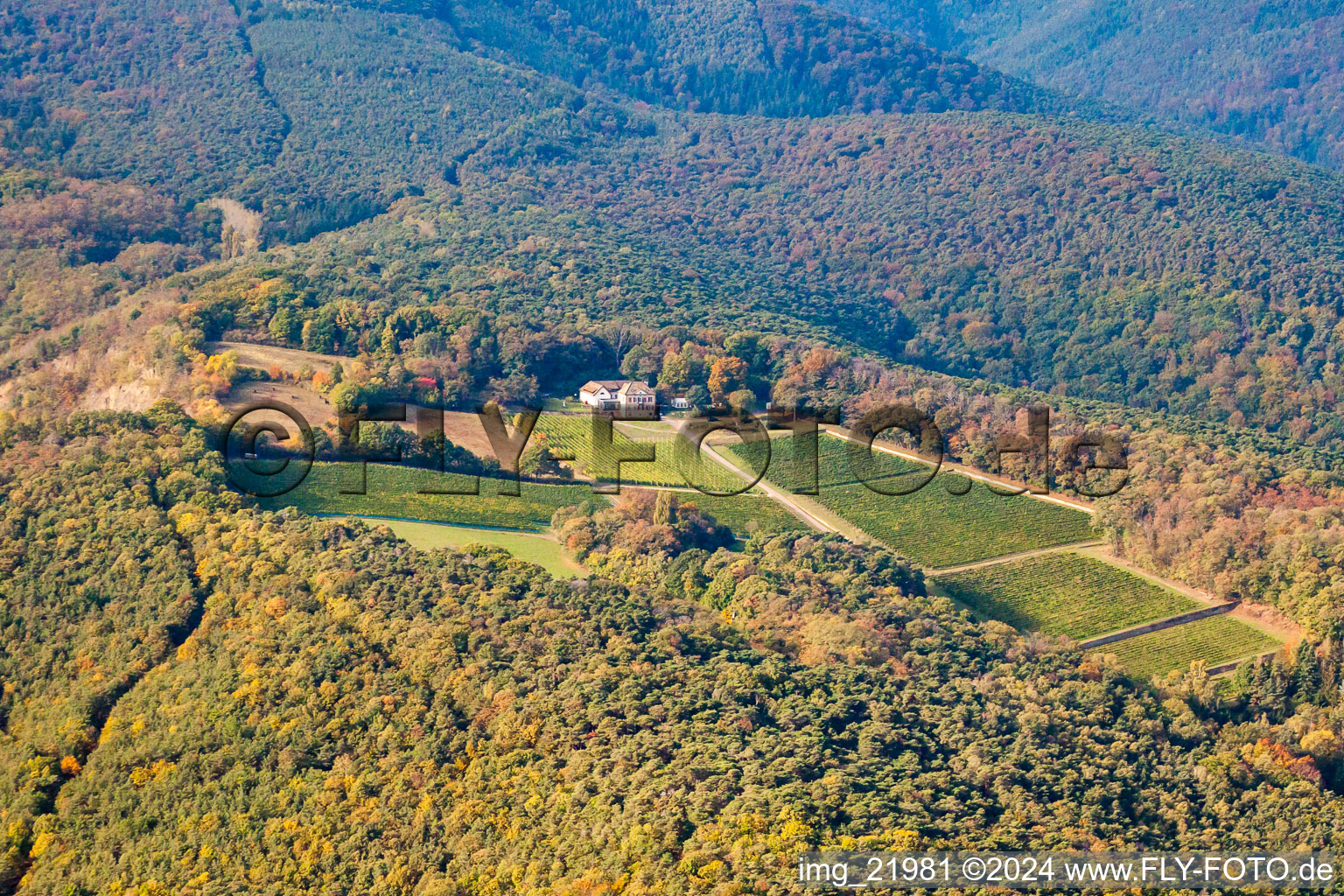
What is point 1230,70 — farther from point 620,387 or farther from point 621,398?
point 621,398

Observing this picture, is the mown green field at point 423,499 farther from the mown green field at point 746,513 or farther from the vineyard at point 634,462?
the mown green field at point 746,513

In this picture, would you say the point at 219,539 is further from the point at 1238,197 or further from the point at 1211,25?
the point at 1211,25

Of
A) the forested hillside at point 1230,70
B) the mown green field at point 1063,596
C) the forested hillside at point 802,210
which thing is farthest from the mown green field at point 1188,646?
the forested hillside at point 1230,70

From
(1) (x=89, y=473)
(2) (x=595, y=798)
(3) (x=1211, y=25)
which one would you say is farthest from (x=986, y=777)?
(3) (x=1211, y=25)

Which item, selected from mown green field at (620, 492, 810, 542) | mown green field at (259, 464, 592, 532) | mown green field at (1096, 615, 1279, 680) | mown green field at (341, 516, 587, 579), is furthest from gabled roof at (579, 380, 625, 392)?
mown green field at (1096, 615, 1279, 680)

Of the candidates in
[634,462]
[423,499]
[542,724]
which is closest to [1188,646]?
[634,462]

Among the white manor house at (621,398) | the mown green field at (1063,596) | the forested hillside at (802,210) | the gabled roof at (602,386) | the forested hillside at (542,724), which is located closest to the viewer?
the forested hillside at (542,724)
